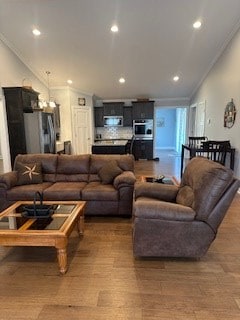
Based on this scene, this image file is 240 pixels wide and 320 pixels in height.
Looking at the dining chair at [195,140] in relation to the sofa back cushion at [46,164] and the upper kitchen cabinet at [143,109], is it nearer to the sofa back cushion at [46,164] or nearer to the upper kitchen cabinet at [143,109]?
the upper kitchen cabinet at [143,109]

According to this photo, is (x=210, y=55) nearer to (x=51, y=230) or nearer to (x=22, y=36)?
(x=22, y=36)


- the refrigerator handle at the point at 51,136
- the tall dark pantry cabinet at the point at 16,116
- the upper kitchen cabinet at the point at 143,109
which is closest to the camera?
the tall dark pantry cabinet at the point at 16,116

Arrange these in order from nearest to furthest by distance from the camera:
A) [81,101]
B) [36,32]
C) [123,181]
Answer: [123,181] → [36,32] → [81,101]

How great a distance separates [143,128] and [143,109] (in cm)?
Result: 75

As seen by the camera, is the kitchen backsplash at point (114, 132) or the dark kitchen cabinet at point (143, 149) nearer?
the dark kitchen cabinet at point (143, 149)

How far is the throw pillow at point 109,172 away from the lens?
343cm

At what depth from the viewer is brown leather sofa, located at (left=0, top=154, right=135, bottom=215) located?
319 centimetres

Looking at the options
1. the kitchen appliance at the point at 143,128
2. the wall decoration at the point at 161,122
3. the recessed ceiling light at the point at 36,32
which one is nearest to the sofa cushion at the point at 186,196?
the recessed ceiling light at the point at 36,32

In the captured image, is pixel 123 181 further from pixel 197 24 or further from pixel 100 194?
pixel 197 24

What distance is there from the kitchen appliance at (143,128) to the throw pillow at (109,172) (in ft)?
18.6

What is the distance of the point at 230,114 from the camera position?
490 cm

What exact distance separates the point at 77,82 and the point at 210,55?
409 cm

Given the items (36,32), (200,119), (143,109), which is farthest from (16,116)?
(200,119)

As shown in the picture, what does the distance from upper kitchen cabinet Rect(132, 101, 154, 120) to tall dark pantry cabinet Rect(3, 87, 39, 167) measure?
462 centimetres
